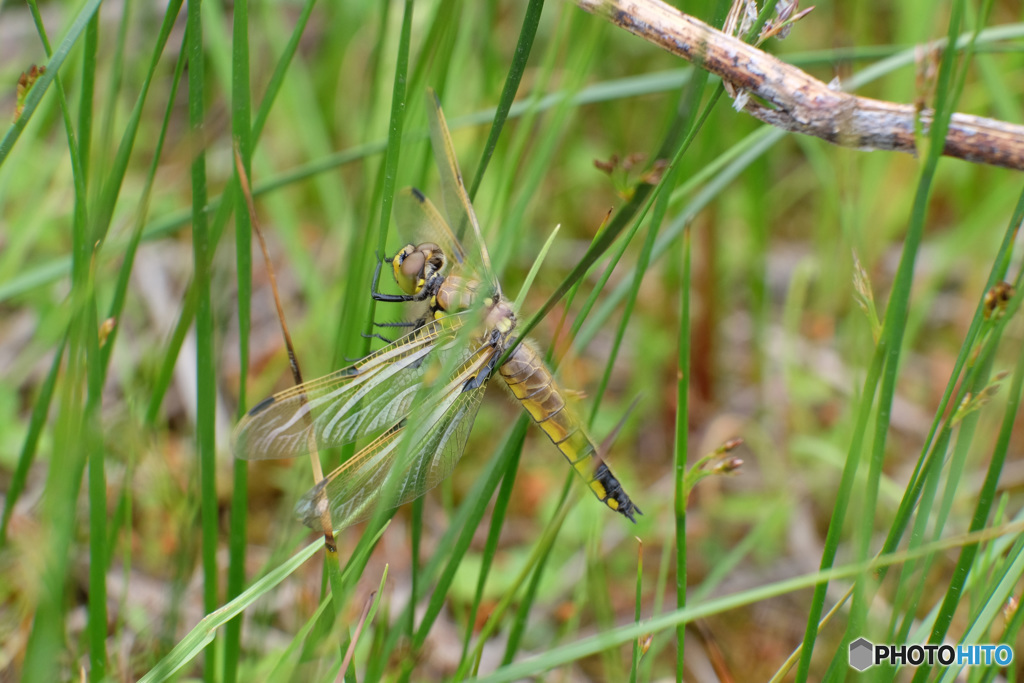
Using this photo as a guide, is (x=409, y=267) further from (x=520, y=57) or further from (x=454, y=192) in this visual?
(x=520, y=57)

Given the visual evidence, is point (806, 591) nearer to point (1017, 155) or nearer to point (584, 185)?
point (1017, 155)

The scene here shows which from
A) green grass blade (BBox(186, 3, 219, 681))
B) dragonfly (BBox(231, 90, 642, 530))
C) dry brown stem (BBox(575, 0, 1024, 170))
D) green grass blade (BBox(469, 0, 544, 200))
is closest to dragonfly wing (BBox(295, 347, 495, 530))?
dragonfly (BBox(231, 90, 642, 530))

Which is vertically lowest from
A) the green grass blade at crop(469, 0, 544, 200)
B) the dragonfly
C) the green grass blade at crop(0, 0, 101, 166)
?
the dragonfly

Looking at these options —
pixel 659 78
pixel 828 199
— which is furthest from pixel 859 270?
pixel 828 199

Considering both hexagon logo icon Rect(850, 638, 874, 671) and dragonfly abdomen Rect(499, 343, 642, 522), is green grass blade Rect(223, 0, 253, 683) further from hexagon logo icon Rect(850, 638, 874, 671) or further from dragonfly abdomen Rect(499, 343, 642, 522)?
hexagon logo icon Rect(850, 638, 874, 671)

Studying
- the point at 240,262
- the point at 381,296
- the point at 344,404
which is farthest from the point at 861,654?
the point at 240,262
